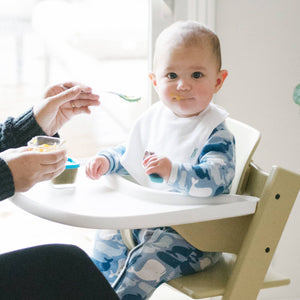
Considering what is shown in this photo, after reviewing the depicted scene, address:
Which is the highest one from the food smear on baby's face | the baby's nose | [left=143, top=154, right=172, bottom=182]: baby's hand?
the baby's nose

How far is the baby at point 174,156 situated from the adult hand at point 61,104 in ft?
0.53

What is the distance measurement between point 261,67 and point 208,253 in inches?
35.5

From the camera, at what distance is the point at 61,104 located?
4.56ft

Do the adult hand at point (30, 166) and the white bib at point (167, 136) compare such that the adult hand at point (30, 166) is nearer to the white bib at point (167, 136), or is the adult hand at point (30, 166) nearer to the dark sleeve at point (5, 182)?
the dark sleeve at point (5, 182)

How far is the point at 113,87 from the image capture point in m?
2.79

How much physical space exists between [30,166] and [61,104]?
12.7 inches

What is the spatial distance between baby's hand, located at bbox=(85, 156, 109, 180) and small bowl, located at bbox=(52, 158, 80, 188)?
0.07 meters

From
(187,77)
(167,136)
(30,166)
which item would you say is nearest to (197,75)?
(187,77)

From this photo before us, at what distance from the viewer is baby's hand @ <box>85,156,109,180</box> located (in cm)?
135

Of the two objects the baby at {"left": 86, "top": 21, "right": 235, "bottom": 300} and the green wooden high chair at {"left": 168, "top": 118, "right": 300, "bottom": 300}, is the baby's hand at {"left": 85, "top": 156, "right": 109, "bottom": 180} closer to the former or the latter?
the baby at {"left": 86, "top": 21, "right": 235, "bottom": 300}

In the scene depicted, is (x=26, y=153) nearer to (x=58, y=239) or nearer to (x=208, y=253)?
(x=208, y=253)

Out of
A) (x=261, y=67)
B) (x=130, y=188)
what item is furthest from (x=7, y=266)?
(x=261, y=67)

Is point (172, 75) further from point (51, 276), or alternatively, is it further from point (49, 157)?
point (51, 276)

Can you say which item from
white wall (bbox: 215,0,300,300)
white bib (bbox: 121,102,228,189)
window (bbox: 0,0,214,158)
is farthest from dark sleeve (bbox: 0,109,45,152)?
white wall (bbox: 215,0,300,300)
